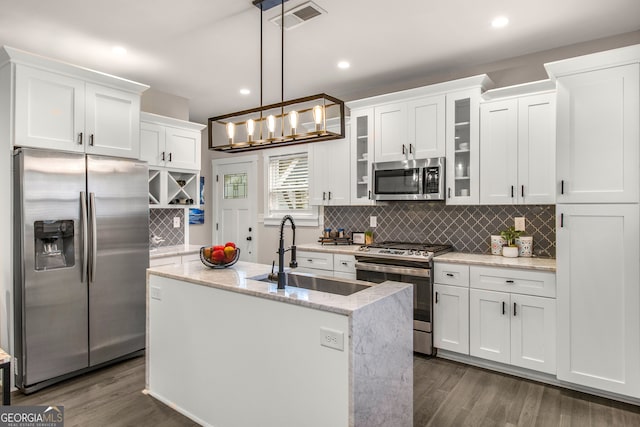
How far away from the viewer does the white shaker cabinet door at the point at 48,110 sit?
2891mm

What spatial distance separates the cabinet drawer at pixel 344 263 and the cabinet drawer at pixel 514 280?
1224mm

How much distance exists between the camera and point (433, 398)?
283 centimetres

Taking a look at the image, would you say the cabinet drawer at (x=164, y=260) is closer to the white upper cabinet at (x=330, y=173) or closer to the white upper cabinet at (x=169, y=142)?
the white upper cabinet at (x=169, y=142)

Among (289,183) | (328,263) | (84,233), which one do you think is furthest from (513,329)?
(84,233)

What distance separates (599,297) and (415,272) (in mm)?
1378

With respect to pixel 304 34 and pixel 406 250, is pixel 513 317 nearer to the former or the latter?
pixel 406 250

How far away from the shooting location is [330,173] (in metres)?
4.72

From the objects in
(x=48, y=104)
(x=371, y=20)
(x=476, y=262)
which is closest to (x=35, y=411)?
(x=48, y=104)

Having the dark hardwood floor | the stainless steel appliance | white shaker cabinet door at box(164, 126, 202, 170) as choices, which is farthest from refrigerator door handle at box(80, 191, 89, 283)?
the stainless steel appliance

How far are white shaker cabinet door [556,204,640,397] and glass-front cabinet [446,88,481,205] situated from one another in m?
0.93

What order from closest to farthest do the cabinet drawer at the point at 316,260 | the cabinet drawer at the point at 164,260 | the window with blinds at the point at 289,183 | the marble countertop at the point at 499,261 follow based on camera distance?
1. the marble countertop at the point at 499,261
2. the cabinet drawer at the point at 164,260
3. the cabinet drawer at the point at 316,260
4. the window with blinds at the point at 289,183

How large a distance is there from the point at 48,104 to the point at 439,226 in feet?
12.3

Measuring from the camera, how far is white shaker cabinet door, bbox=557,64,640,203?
2.65 meters

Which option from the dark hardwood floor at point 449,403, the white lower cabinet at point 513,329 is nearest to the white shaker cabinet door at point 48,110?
the dark hardwood floor at point 449,403
